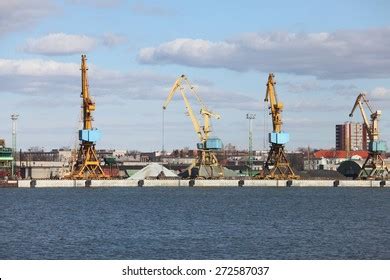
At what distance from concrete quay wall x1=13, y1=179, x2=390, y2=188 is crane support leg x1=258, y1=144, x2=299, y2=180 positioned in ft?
7.82

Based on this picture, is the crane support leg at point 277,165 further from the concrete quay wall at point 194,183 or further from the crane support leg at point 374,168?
the crane support leg at point 374,168

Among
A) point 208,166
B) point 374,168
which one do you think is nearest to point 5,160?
point 208,166

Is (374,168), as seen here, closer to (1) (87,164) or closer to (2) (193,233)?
(1) (87,164)

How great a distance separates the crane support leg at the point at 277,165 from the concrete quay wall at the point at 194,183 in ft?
7.82

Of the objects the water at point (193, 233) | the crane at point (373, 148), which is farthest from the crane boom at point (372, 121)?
the water at point (193, 233)

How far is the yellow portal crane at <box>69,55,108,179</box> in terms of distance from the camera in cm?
16488

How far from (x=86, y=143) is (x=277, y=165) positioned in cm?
3530

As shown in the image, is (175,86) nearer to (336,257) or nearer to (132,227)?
(132,227)

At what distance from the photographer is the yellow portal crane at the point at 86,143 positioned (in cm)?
16488

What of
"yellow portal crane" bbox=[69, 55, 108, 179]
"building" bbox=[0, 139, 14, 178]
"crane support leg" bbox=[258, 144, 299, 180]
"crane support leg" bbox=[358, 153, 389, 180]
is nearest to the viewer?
"yellow portal crane" bbox=[69, 55, 108, 179]

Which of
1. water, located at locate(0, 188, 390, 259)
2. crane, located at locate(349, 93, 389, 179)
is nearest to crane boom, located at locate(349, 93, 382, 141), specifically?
crane, located at locate(349, 93, 389, 179)

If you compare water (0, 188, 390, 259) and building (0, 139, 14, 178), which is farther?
building (0, 139, 14, 178)

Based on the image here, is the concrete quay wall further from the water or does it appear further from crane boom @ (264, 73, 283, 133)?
the water
